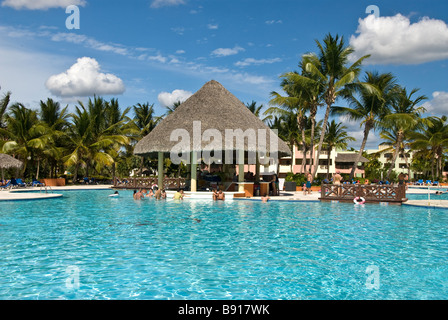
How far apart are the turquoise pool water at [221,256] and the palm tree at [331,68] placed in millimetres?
15448

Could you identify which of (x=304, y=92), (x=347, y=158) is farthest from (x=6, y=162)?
(x=347, y=158)

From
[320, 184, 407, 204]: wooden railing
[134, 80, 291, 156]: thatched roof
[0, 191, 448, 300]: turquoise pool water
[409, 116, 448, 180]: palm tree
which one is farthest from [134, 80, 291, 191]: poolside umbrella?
[409, 116, 448, 180]: palm tree

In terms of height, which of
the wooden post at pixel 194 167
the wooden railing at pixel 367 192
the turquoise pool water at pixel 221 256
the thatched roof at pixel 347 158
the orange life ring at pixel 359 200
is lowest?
the turquoise pool water at pixel 221 256

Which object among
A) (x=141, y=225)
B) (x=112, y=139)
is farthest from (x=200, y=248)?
Answer: (x=112, y=139)

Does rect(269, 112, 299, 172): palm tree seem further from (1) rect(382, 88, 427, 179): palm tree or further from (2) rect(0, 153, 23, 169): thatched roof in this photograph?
(2) rect(0, 153, 23, 169): thatched roof

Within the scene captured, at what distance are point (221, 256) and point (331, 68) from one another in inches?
894

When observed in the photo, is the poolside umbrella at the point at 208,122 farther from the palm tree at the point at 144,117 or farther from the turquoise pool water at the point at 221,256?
the palm tree at the point at 144,117

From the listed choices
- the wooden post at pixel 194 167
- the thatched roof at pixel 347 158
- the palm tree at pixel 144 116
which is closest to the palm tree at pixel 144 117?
the palm tree at pixel 144 116

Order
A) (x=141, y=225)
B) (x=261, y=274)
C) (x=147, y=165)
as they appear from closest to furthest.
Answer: (x=261, y=274) → (x=141, y=225) → (x=147, y=165)

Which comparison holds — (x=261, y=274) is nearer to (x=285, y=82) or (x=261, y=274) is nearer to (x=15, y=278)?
(x=15, y=278)

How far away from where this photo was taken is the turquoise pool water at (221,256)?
5.82 m

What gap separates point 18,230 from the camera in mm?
10570
